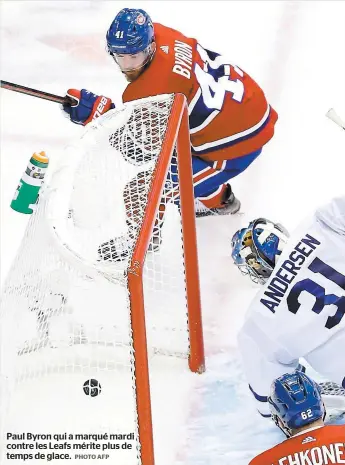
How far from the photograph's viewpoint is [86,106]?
2.94m

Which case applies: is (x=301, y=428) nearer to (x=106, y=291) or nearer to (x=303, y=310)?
(x=303, y=310)

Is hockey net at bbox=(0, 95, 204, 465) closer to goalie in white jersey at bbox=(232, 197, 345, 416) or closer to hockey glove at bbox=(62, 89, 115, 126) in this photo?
goalie in white jersey at bbox=(232, 197, 345, 416)

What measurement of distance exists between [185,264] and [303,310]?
53 centimetres

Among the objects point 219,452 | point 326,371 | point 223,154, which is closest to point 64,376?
point 219,452

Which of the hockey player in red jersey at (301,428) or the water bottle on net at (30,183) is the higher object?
the hockey player in red jersey at (301,428)

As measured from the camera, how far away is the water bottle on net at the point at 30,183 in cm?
309

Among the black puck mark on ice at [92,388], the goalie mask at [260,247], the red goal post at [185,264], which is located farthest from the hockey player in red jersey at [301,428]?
the black puck mark on ice at [92,388]

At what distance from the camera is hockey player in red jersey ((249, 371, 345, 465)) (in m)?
1.82

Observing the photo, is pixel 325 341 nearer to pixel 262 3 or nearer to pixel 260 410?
pixel 260 410

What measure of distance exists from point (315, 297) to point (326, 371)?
0.79 ft

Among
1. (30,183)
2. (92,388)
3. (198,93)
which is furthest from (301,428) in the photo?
(30,183)

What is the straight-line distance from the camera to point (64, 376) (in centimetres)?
237

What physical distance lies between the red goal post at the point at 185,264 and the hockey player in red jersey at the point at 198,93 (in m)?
0.40

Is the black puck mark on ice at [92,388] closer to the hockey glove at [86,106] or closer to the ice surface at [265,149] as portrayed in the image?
the ice surface at [265,149]
